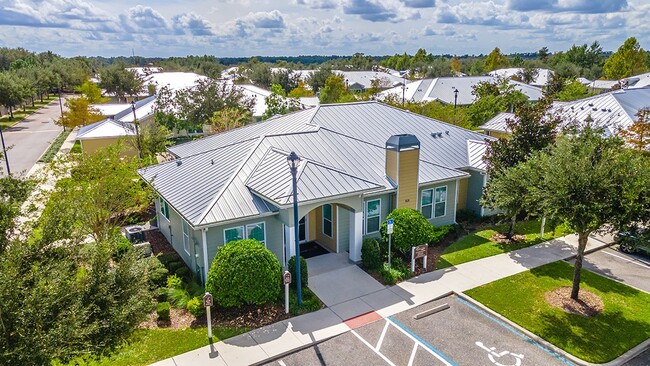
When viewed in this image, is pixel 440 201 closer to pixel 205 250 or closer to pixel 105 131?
pixel 205 250

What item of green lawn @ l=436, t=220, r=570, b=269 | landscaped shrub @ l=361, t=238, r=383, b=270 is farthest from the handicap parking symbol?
landscaped shrub @ l=361, t=238, r=383, b=270

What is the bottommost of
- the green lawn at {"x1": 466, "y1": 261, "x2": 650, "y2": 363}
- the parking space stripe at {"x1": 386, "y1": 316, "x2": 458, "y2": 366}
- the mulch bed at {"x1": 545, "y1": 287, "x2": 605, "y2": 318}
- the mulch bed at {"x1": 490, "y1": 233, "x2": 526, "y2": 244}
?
the parking space stripe at {"x1": 386, "y1": 316, "x2": 458, "y2": 366}

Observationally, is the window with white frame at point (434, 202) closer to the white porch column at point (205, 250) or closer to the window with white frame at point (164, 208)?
the white porch column at point (205, 250)

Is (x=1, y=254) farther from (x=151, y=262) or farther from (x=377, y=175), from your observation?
(x=377, y=175)

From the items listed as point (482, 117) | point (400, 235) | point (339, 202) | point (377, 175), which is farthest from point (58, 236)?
point (482, 117)

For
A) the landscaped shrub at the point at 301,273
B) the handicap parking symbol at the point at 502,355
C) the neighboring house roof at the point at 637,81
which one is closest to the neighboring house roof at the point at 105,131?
the landscaped shrub at the point at 301,273

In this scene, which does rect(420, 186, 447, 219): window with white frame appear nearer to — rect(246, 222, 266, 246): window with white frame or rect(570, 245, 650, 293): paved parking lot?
rect(570, 245, 650, 293): paved parking lot
